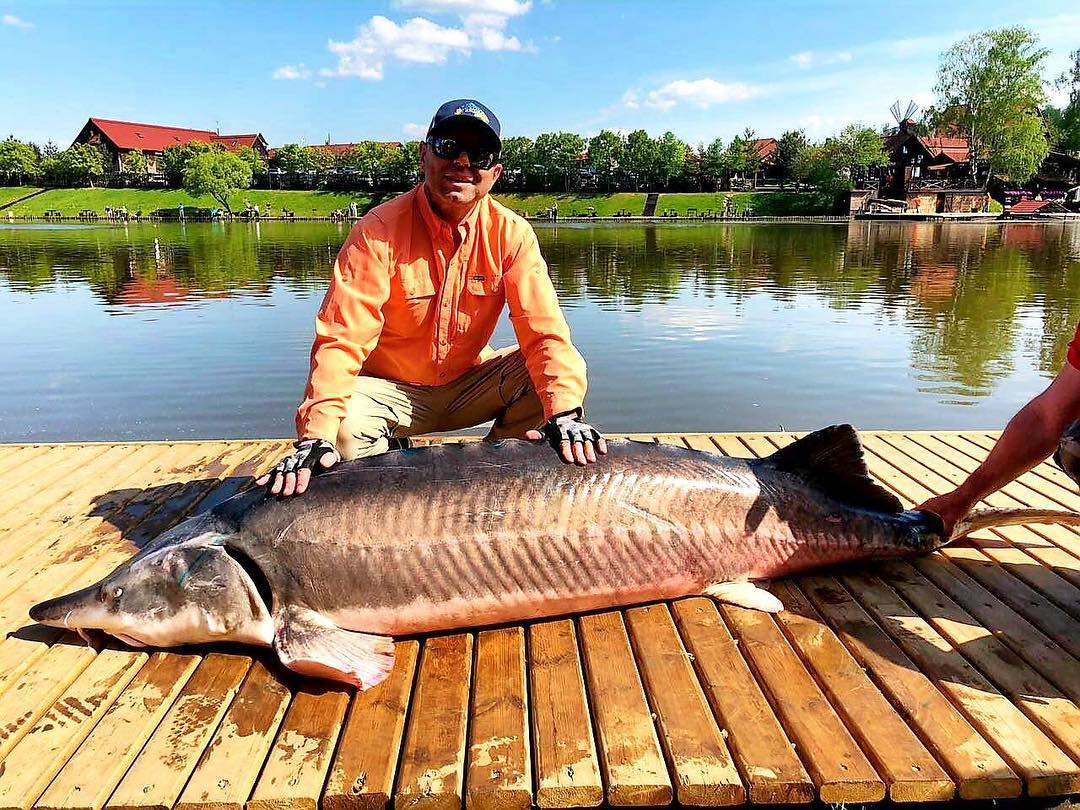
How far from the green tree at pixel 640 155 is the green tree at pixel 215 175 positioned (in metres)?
46.6

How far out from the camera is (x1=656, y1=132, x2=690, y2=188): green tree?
95562mm

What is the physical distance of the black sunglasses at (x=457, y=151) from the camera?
15.2 ft

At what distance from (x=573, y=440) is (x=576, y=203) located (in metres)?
90.3

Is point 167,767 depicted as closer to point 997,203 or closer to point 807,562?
point 807,562

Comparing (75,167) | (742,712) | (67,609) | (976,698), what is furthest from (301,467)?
(75,167)

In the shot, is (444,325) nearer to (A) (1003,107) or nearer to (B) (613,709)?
(B) (613,709)

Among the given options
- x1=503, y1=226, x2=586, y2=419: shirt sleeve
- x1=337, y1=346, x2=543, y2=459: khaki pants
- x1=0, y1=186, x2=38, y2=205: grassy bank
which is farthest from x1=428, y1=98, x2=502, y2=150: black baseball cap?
x1=0, y1=186, x2=38, y2=205: grassy bank

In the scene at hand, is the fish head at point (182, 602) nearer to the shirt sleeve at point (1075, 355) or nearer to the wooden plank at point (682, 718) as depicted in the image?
the wooden plank at point (682, 718)

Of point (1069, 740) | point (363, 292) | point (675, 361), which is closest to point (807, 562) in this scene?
point (1069, 740)

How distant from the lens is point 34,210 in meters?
86.8

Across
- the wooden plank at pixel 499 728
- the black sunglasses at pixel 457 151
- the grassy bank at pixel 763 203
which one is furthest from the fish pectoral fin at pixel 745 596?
the grassy bank at pixel 763 203

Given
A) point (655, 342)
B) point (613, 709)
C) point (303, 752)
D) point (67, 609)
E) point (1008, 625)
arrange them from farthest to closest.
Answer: point (655, 342) < point (1008, 625) < point (67, 609) < point (613, 709) < point (303, 752)

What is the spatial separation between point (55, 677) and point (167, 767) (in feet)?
3.09

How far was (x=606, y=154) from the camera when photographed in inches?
4006
